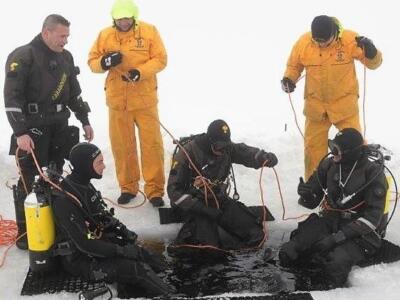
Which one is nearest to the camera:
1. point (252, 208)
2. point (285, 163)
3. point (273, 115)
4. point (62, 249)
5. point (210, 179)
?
point (62, 249)

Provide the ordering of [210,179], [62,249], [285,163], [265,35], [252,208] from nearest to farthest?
[62,249] → [210,179] → [252,208] → [285,163] → [265,35]

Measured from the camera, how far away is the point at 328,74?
538cm

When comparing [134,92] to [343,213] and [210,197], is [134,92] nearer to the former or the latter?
[210,197]

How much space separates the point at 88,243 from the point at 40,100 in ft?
5.06

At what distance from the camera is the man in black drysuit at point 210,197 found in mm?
4785

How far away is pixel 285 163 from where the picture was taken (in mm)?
6777

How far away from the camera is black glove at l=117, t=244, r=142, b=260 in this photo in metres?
4.01


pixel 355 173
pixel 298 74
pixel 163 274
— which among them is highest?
pixel 298 74

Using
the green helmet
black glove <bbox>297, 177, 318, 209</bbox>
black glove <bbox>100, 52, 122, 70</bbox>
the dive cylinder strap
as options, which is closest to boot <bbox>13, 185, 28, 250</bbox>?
the dive cylinder strap

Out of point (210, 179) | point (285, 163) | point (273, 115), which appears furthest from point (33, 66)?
point (273, 115)

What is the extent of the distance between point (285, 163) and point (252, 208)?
1.47 m

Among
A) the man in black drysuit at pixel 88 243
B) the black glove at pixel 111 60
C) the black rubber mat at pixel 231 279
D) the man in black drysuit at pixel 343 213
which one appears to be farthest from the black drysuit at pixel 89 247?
the black glove at pixel 111 60

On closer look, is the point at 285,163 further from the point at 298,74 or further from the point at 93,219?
the point at 93,219

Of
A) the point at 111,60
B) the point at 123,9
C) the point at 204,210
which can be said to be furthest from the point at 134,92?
the point at 204,210
